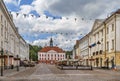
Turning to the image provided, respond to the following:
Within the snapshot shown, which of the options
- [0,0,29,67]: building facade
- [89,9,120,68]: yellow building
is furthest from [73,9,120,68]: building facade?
[0,0,29,67]: building facade

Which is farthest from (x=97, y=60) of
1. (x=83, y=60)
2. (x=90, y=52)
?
(x=83, y=60)

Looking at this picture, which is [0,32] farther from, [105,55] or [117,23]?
[105,55]

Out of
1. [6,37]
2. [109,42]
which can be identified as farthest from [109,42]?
[6,37]

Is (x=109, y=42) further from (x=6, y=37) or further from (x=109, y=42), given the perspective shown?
(x=6, y=37)

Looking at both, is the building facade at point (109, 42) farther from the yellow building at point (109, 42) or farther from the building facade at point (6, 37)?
the building facade at point (6, 37)

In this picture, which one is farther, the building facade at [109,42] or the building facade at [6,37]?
the building facade at [109,42]

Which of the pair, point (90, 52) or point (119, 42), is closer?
point (119, 42)

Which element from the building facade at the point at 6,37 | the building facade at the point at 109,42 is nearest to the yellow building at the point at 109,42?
the building facade at the point at 109,42

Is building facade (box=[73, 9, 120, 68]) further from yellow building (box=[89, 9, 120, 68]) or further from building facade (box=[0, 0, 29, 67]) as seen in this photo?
building facade (box=[0, 0, 29, 67])

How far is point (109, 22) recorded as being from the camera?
65.8m

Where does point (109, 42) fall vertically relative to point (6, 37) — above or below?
below

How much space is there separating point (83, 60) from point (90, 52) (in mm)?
16234

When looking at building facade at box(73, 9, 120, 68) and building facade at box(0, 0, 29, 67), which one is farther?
building facade at box(73, 9, 120, 68)

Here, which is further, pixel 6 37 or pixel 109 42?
pixel 109 42
